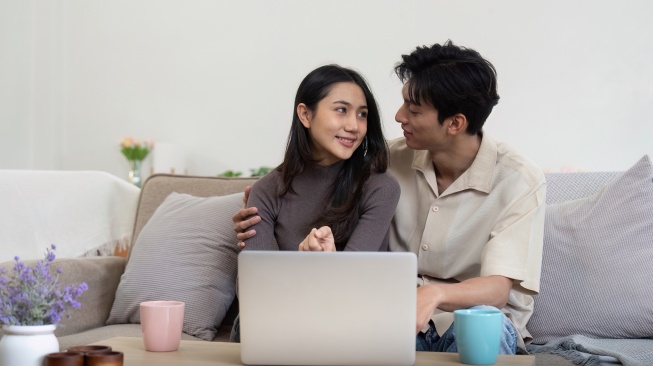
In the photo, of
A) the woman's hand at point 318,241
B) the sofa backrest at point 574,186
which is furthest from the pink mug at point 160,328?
the sofa backrest at point 574,186

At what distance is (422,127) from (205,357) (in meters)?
0.88

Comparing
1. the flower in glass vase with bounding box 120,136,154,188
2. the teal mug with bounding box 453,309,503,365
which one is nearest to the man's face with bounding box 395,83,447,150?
the teal mug with bounding box 453,309,503,365

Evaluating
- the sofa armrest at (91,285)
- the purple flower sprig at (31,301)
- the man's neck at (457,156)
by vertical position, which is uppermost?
the man's neck at (457,156)

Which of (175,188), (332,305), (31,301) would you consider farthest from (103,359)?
(175,188)

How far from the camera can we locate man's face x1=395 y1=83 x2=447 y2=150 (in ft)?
6.61

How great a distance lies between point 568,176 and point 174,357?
4.55 ft

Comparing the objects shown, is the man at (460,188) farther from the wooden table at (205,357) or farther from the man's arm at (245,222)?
the wooden table at (205,357)

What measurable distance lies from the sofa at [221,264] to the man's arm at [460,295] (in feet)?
0.70

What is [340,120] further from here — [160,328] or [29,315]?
[29,315]

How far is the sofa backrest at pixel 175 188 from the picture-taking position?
2.60 meters

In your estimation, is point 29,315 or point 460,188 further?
point 460,188

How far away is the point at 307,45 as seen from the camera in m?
5.20

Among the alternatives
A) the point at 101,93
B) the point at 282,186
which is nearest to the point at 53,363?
the point at 282,186

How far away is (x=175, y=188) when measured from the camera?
2.66 metres
